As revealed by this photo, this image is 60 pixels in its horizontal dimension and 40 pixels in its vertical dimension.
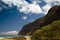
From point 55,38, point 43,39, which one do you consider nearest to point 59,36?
point 55,38

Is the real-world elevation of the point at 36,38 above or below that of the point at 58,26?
below

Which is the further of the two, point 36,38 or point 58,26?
point 58,26

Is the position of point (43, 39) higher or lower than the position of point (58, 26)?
lower

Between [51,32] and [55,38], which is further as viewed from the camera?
[51,32]

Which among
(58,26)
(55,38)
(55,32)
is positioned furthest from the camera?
(58,26)

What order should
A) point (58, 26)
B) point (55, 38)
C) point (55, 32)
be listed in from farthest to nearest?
point (58, 26) → point (55, 32) → point (55, 38)

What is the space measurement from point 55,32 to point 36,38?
6831 millimetres

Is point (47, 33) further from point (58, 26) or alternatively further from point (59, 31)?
point (58, 26)

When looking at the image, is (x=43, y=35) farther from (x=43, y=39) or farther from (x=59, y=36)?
(x=59, y=36)

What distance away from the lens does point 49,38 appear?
50531 mm

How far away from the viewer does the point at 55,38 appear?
4856 centimetres

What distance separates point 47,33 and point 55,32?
259 centimetres

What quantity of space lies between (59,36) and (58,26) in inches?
409

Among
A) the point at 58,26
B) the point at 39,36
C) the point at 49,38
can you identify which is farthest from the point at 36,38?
the point at 58,26
